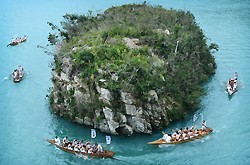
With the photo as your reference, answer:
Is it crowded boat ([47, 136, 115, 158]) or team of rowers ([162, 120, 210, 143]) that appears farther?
team of rowers ([162, 120, 210, 143])

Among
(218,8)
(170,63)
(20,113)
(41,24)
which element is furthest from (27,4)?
(170,63)

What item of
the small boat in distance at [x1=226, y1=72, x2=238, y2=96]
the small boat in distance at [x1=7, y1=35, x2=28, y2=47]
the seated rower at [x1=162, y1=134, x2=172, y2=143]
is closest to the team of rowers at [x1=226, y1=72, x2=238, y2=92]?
the small boat in distance at [x1=226, y1=72, x2=238, y2=96]

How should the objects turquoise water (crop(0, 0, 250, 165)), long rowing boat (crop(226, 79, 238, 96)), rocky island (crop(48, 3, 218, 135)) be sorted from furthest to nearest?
long rowing boat (crop(226, 79, 238, 96)), rocky island (crop(48, 3, 218, 135)), turquoise water (crop(0, 0, 250, 165))

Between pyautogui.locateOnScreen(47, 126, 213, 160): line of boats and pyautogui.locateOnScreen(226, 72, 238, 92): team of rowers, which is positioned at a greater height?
pyautogui.locateOnScreen(226, 72, 238, 92): team of rowers

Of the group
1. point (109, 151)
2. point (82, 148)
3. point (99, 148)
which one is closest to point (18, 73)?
point (82, 148)

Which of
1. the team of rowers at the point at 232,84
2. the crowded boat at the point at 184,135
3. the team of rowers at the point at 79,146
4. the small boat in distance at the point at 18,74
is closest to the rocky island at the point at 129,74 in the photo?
the crowded boat at the point at 184,135

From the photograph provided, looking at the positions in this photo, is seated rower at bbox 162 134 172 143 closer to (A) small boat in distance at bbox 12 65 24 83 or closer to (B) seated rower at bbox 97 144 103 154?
(B) seated rower at bbox 97 144 103 154

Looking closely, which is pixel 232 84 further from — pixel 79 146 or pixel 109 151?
pixel 79 146
